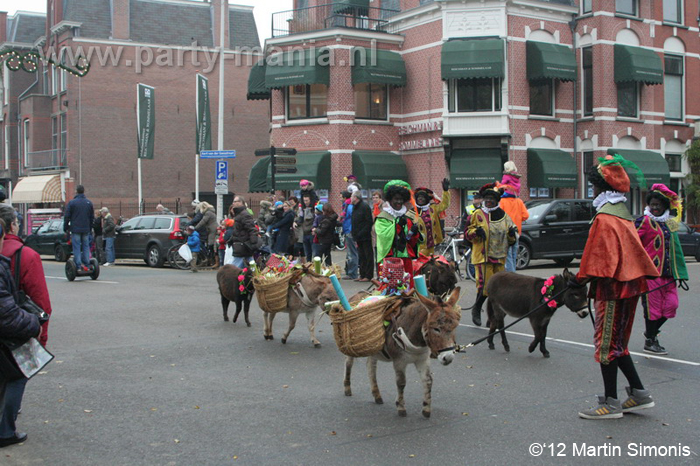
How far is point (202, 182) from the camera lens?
4456cm

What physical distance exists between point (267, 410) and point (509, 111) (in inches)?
913

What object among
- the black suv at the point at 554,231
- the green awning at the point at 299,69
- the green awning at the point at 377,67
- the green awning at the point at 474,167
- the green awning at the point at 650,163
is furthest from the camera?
the green awning at the point at 650,163

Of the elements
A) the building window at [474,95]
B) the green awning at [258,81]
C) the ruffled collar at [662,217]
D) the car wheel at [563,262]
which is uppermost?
the green awning at [258,81]

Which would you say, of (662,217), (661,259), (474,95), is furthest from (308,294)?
(474,95)

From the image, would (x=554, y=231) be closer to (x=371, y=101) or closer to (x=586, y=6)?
(x=371, y=101)

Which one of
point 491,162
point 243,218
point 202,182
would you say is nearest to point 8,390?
point 243,218

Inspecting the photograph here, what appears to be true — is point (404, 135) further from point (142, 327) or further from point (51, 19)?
point (51, 19)

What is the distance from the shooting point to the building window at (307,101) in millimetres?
29297

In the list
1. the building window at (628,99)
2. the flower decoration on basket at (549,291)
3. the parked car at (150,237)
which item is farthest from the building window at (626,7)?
the flower decoration on basket at (549,291)

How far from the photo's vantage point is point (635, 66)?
2836 centimetres

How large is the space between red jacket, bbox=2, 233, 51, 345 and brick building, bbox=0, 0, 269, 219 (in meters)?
37.1

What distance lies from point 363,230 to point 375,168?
43.6ft

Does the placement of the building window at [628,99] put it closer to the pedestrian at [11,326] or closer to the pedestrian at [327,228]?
the pedestrian at [327,228]

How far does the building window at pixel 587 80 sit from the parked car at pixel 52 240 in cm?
1984
